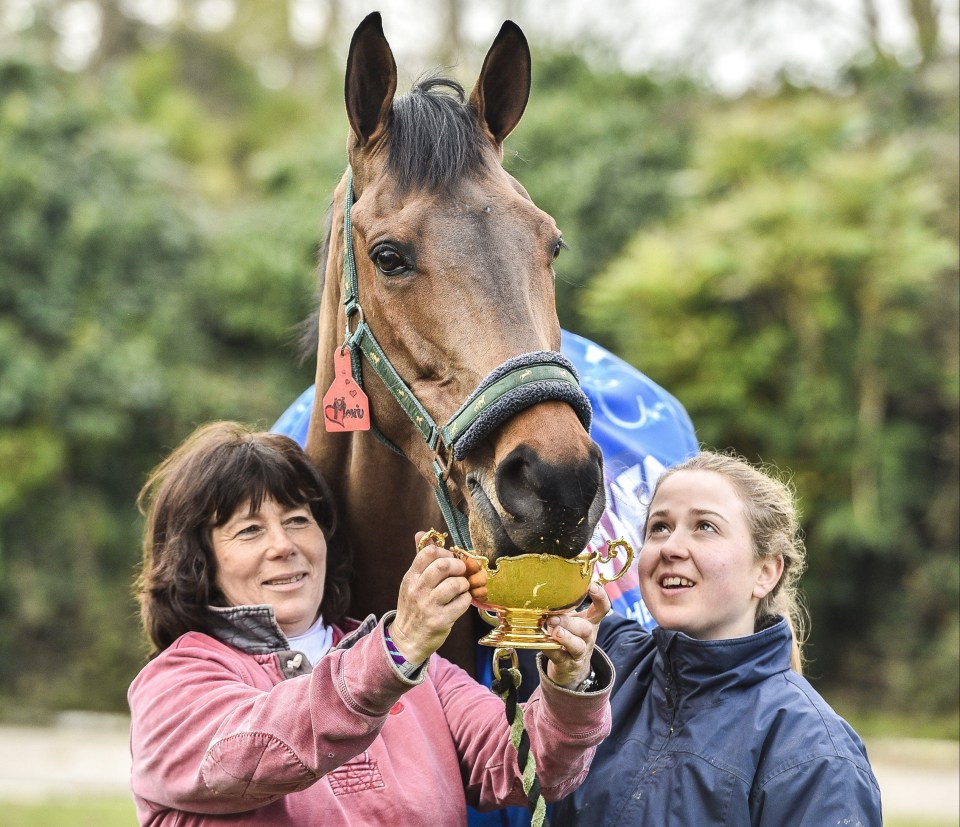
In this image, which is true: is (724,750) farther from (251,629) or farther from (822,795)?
(251,629)

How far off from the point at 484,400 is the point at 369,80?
2.61 feet

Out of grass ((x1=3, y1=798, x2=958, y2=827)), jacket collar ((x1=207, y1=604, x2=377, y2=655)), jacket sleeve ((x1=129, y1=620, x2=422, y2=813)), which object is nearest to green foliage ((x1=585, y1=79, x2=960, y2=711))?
grass ((x1=3, y1=798, x2=958, y2=827))

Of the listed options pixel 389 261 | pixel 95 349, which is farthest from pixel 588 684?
pixel 95 349

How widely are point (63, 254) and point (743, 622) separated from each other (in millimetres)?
9182

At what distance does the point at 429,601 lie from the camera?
5.45ft

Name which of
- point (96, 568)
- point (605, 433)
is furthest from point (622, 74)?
point (605, 433)

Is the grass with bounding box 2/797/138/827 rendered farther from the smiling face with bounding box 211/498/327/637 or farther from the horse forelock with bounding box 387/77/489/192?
the horse forelock with bounding box 387/77/489/192

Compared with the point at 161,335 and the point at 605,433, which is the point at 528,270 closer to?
the point at 605,433

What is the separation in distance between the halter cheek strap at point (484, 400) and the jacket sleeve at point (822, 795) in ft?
2.29

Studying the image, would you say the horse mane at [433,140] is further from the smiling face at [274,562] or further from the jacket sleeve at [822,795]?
the jacket sleeve at [822,795]

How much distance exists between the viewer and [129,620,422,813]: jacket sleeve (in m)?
1.73

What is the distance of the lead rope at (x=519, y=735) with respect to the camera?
1787 millimetres

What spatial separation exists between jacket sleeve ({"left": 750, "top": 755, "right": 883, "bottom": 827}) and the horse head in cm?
61

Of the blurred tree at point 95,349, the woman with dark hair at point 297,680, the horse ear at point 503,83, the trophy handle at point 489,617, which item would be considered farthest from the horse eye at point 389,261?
the blurred tree at point 95,349
